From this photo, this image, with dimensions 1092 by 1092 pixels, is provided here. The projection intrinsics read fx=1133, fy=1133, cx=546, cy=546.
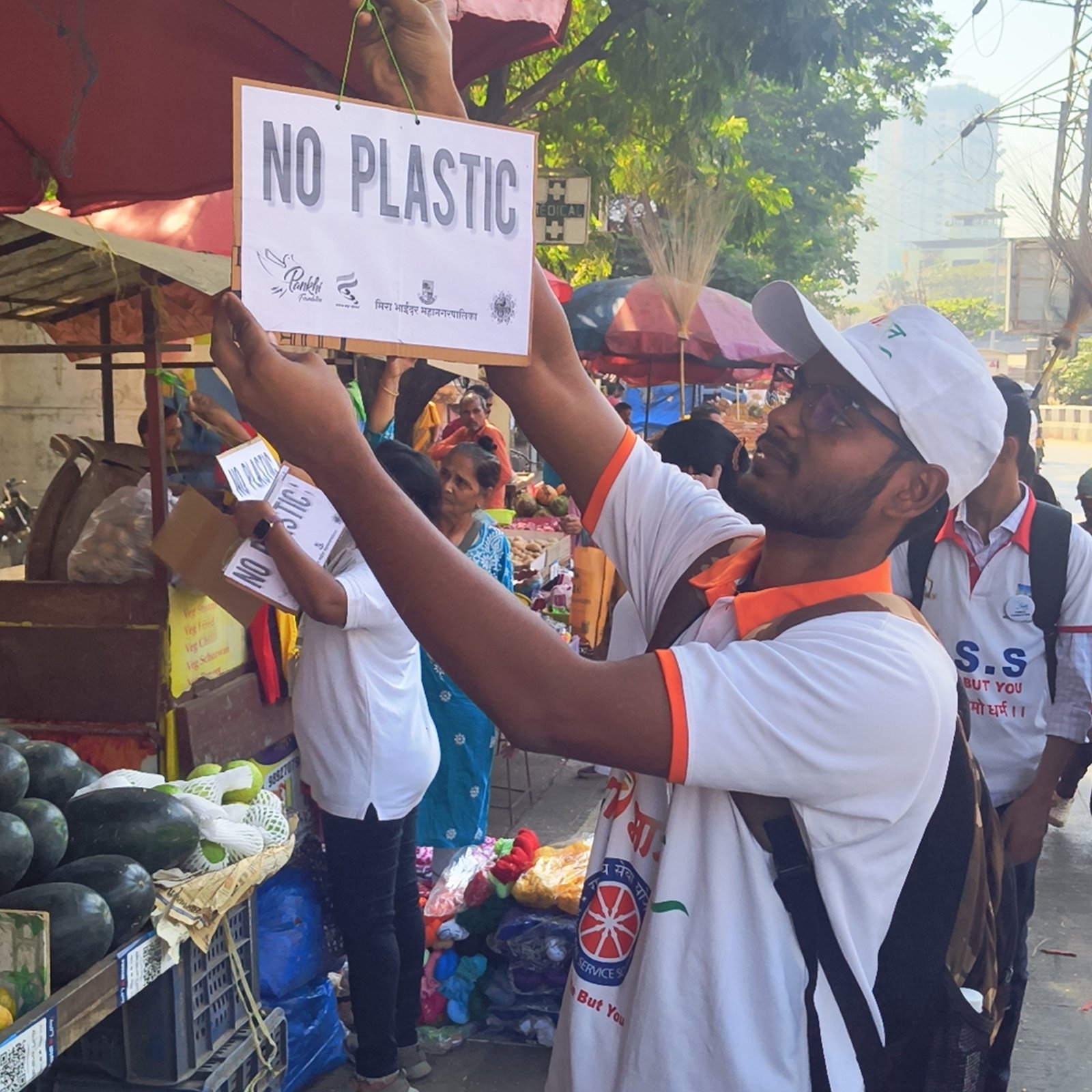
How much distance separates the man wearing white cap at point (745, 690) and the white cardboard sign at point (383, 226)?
0.10 meters

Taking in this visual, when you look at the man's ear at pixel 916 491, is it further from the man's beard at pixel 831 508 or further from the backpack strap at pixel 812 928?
the backpack strap at pixel 812 928

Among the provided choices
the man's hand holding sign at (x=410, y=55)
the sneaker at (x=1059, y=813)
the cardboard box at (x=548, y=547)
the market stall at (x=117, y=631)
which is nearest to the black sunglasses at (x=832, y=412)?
the man's hand holding sign at (x=410, y=55)

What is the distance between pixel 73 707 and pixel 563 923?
6.37 feet

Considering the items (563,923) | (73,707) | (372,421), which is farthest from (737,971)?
(372,421)

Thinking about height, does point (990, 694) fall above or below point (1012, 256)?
below

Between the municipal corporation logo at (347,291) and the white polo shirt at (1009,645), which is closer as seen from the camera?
the municipal corporation logo at (347,291)

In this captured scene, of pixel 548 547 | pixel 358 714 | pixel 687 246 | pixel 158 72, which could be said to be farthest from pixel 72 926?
pixel 687 246

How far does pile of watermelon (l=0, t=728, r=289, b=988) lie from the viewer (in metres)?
2.32

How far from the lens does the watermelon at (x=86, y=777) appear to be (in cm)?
A: 286

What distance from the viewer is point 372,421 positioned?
205 inches

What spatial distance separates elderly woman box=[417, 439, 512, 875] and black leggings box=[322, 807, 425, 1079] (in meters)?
1.08

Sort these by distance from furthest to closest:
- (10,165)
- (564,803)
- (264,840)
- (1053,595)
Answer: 1. (564,803)
2. (10,165)
3. (1053,595)
4. (264,840)

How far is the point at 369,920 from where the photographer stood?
3553 millimetres

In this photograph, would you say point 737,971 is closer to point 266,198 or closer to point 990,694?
point 266,198
